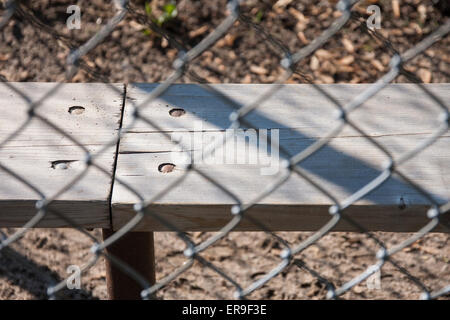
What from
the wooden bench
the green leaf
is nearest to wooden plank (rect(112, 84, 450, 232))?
the wooden bench

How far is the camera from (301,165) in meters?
1.38

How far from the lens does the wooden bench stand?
132 cm

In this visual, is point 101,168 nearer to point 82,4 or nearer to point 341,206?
point 341,206

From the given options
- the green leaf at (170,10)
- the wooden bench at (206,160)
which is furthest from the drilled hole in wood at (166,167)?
the green leaf at (170,10)

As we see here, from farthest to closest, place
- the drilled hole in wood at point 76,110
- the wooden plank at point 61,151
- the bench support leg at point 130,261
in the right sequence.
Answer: the bench support leg at point 130,261 < the drilled hole in wood at point 76,110 < the wooden plank at point 61,151

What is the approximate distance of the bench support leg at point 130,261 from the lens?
160cm

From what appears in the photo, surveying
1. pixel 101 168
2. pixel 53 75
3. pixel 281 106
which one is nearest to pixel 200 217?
pixel 101 168

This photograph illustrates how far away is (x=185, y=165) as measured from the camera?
4.54 feet

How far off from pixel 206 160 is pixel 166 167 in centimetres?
9

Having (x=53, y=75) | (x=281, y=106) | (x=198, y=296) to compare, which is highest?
(x=53, y=75)

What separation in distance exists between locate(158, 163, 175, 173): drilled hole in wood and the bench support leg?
11.2 inches

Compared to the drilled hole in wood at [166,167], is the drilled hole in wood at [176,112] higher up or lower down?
higher up

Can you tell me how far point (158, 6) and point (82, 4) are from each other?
407mm

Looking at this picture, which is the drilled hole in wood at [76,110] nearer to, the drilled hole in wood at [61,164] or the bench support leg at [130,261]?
the drilled hole in wood at [61,164]
